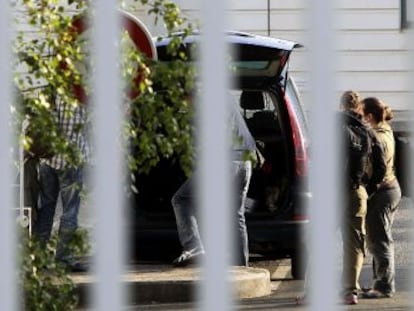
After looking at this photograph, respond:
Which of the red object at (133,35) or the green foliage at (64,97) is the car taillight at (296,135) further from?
the green foliage at (64,97)

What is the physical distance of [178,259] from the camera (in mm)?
7984

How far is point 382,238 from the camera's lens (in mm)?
7465

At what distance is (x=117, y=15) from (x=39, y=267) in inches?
61.9

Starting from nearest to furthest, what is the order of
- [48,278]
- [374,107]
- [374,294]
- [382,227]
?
[48,278]
[374,107]
[382,227]
[374,294]

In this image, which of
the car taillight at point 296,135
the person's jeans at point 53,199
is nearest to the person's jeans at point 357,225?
the car taillight at point 296,135

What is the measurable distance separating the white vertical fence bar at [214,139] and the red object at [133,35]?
0.33m

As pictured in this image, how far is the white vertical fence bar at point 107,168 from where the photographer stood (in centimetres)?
208

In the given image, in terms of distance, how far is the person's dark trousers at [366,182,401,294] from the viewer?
7328mm

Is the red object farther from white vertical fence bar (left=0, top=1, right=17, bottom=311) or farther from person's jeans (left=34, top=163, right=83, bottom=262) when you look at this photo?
person's jeans (left=34, top=163, right=83, bottom=262)

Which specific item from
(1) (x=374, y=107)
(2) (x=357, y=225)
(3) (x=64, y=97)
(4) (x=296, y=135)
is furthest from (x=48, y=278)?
(4) (x=296, y=135)

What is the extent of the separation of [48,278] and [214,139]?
5.74ft

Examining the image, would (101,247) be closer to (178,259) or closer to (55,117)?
(55,117)

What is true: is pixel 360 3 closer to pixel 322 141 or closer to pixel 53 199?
pixel 322 141

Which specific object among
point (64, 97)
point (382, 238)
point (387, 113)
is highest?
point (64, 97)
